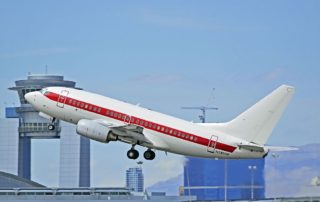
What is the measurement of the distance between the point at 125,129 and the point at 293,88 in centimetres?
2479

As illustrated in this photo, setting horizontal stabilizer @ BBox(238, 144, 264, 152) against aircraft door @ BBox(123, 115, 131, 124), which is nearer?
horizontal stabilizer @ BBox(238, 144, 264, 152)

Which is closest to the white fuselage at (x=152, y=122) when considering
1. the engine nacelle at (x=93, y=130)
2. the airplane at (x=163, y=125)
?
the airplane at (x=163, y=125)

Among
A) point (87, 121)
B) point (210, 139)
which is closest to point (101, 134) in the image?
point (87, 121)

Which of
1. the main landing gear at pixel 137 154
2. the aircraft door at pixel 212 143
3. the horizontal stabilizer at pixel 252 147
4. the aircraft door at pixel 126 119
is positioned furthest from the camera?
the aircraft door at pixel 126 119

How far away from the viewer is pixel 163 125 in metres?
171

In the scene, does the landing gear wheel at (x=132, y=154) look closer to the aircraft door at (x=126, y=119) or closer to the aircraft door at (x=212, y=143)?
the aircraft door at (x=126, y=119)

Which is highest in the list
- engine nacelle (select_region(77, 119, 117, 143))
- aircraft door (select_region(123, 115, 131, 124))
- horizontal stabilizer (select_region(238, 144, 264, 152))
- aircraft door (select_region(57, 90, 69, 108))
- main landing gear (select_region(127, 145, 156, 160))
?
aircraft door (select_region(57, 90, 69, 108))

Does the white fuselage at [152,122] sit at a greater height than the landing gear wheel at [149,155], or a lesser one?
greater

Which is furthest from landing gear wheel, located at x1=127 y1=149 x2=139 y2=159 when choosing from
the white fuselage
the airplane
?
the white fuselage

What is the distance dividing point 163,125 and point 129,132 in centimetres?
592

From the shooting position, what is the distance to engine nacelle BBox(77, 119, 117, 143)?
171250mm

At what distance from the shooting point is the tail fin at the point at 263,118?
170250 mm

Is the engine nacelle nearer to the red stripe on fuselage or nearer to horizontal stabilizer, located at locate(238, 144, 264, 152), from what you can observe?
the red stripe on fuselage

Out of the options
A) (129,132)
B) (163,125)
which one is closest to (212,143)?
(163,125)
